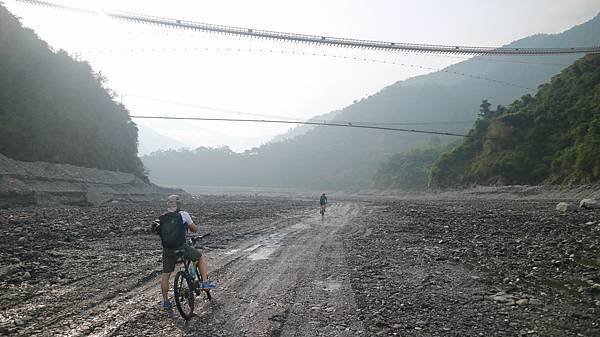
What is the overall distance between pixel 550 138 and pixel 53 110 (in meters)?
66.4

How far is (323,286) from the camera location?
9250 mm

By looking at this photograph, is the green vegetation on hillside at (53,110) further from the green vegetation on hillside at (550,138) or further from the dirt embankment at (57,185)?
the green vegetation on hillside at (550,138)

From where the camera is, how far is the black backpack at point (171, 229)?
24.0 feet

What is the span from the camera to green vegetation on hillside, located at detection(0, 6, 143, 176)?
138 ft

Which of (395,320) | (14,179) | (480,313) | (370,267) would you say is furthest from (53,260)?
(14,179)

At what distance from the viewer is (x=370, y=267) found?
11352mm

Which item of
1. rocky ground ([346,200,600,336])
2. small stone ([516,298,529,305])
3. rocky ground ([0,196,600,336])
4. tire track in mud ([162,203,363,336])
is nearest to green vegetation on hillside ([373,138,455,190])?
rocky ground ([346,200,600,336])

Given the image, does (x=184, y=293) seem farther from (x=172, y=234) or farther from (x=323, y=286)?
(x=323, y=286)

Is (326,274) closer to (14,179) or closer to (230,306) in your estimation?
(230,306)

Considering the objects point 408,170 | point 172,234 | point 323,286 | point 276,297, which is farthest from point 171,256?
point 408,170

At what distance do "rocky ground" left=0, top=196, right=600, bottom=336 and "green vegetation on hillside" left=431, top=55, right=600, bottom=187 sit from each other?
2835cm

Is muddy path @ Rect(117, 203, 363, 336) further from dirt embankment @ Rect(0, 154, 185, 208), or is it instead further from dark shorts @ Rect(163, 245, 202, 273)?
dirt embankment @ Rect(0, 154, 185, 208)

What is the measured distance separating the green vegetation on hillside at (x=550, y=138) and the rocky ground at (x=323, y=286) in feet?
93.0

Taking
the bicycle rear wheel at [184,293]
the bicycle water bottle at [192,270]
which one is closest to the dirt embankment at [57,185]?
the bicycle water bottle at [192,270]
